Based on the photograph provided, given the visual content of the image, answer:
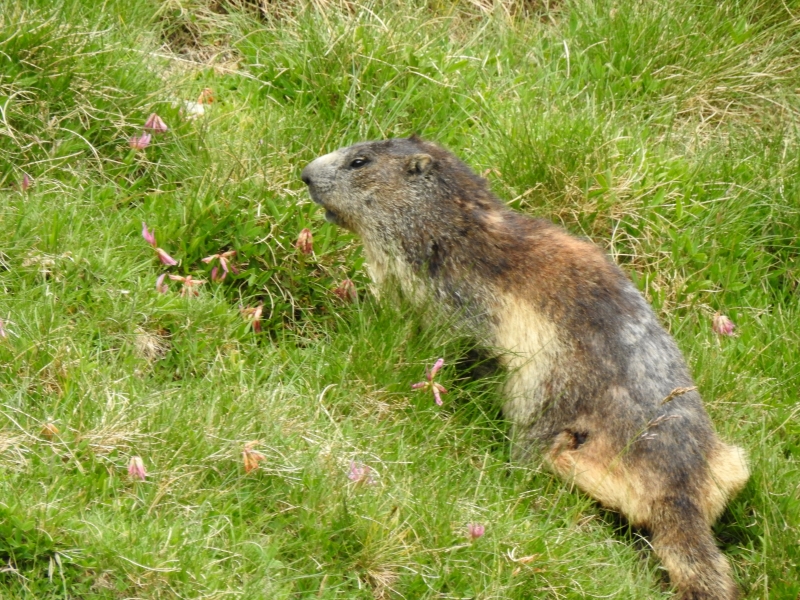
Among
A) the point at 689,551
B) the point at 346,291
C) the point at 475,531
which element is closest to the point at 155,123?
the point at 346,291

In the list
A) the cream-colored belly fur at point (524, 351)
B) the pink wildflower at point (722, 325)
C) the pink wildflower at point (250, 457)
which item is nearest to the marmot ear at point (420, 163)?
the cream-colored belly fur at point (524, 351)

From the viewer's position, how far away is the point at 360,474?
4.89m

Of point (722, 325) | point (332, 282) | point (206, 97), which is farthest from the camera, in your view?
point (206, 97)

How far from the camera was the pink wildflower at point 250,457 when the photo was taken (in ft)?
15.5

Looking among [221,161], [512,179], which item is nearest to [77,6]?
[221,161]

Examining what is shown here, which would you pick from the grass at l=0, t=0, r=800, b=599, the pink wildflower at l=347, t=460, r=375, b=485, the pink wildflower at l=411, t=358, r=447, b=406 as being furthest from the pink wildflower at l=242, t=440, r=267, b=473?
the pink wildflower at l=411, t=358, r=447, b=406

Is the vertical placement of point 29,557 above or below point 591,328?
above

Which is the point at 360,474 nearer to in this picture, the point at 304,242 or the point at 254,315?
the point at 254,315

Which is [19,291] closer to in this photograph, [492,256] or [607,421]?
[492,256]

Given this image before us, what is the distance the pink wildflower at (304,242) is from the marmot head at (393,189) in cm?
18

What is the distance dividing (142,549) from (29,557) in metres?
0.40

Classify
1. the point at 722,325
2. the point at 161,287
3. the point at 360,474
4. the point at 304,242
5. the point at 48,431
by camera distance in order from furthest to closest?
the point at 722,325 → the point at 304,242 → the point at 161,287 → the point at 360,474 → the point at 48,431

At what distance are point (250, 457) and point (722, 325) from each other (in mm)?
3244

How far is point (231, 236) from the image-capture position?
638 centimetres
